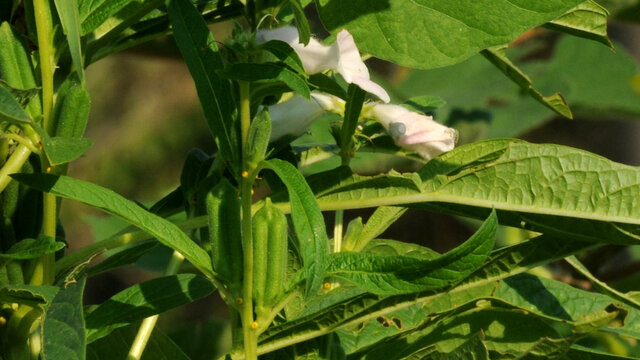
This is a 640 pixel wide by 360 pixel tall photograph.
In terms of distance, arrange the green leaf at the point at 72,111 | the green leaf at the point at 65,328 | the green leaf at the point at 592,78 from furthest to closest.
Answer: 1. the green leaf at the point at 592,78
2. the green leaf at the point at 72,111
3. the green leaf at the point at 65,328

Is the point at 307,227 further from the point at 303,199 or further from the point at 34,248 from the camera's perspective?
the point at 34,248

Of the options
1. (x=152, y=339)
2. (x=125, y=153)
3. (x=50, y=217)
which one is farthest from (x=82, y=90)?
(x=125, y=153)

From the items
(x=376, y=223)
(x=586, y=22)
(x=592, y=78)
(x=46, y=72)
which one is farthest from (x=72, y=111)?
(x=592, y=78)

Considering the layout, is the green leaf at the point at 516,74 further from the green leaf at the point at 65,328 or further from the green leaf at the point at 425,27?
the green leaf at the point at 65,328

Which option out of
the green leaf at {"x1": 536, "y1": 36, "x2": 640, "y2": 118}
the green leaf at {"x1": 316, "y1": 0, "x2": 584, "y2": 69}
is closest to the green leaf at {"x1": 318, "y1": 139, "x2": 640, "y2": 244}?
the green leaf at {"x1": 316, "y1": 0, "x2": 584, "y2": 69}

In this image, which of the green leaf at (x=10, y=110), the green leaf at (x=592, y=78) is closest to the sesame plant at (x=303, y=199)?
the green leaf at (x=10, y=110)

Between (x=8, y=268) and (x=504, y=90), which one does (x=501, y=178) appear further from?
(x=504, y=90)
